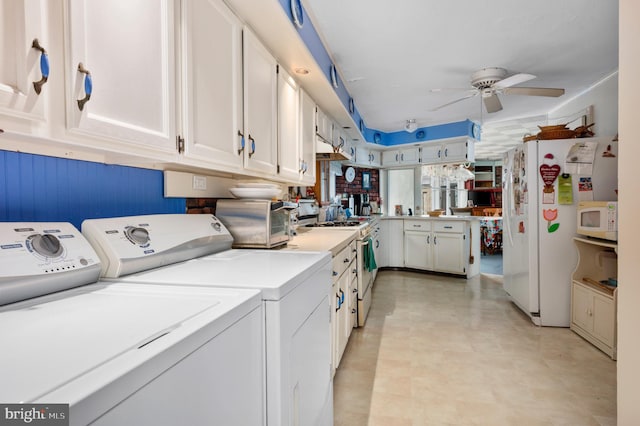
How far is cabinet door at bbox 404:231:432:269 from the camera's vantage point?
525cm

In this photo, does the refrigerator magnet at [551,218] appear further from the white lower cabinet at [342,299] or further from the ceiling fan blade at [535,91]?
the white lower cabinet at [342,299]

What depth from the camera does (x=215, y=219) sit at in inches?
66.6

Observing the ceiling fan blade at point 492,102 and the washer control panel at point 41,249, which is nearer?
the washer control panel at point 41,249

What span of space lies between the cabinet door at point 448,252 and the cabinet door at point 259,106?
12.3 ft

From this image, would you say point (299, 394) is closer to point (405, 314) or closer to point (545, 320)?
point (405, 314)

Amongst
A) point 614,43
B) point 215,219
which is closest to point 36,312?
point 215,219

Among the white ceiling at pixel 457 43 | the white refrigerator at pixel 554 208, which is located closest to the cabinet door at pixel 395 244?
the white ceiling at pixel 457 43

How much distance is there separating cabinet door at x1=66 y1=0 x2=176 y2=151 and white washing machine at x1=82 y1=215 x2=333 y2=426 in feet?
1.13

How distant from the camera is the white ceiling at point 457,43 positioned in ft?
7.48

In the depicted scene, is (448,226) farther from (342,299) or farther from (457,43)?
(342,299)

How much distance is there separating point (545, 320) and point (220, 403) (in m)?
3.45

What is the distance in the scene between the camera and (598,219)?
2.69 m

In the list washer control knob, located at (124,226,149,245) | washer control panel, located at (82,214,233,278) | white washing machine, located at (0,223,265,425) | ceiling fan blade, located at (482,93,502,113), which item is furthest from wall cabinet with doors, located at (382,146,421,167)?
white washing machine, located at (0,223,265,425)

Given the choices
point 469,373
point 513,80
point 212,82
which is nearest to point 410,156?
point 513,80
